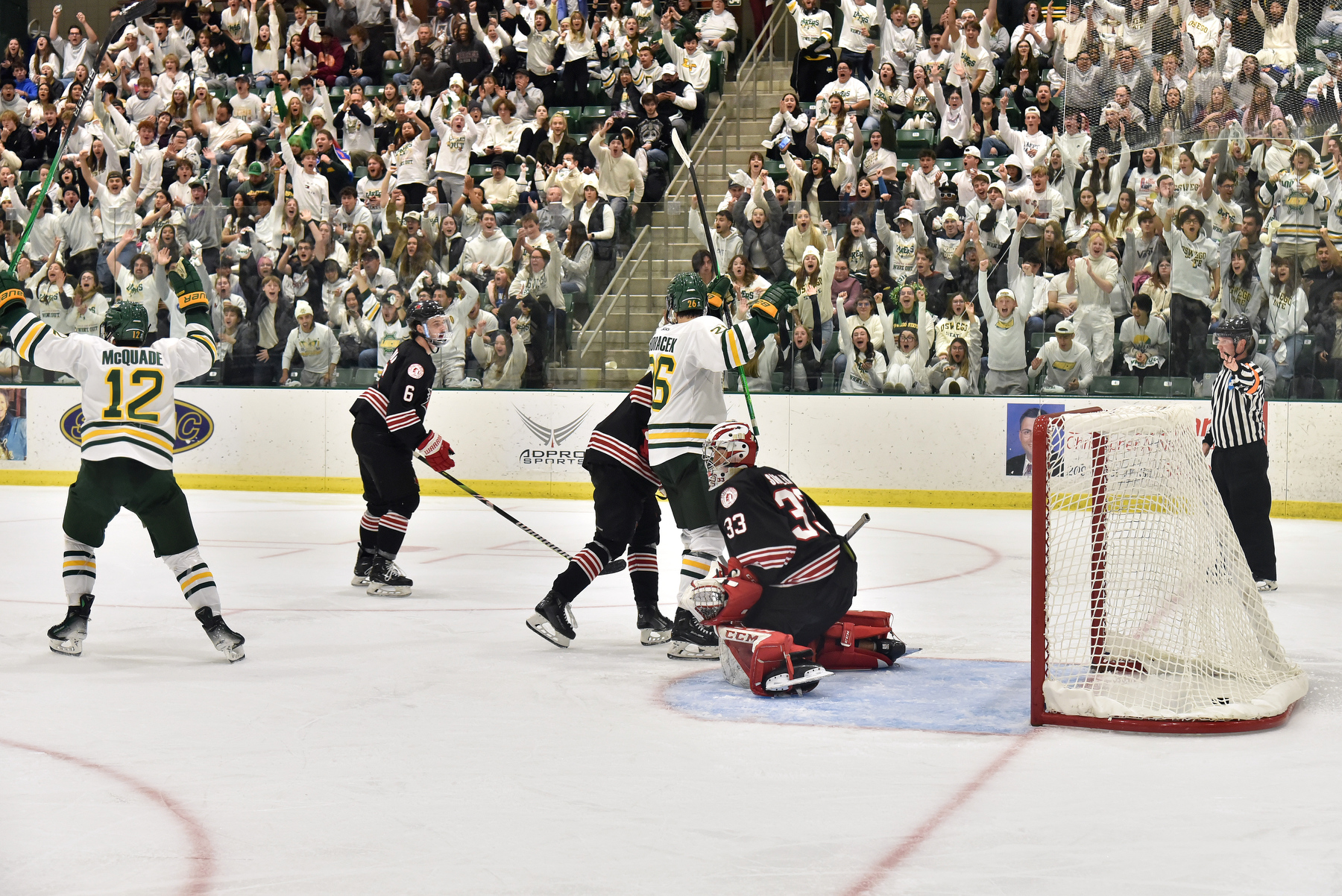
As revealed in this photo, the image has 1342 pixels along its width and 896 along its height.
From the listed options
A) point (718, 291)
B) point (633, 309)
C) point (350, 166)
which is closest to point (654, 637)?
point (718, 291)

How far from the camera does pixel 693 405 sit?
5648 mm

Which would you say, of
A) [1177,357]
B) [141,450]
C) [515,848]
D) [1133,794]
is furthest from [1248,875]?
[1177,357]

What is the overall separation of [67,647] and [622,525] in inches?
85.7

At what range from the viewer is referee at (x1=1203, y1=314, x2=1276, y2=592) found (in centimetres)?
715

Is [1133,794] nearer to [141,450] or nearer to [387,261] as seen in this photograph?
[141,450]

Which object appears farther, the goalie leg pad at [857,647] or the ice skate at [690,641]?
the ice skate at [690,641]

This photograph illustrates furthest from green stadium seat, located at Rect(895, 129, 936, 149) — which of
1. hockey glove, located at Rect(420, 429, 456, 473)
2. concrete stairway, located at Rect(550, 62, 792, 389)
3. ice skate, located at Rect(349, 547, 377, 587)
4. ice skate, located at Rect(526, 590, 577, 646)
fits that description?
ice skate, located at Rect(526, 590, 577, 646)

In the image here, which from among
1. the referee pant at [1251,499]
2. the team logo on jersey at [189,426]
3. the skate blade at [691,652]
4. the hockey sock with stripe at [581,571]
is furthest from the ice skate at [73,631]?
the team logo on jersey at [189,426]

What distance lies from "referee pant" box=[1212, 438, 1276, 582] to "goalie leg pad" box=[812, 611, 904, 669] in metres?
2.94

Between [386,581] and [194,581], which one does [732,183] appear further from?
[194,581]

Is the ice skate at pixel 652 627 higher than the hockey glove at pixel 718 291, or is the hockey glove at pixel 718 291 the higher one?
the hockey glove at pixel 718 291

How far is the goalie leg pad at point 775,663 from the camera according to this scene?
4.58 meters

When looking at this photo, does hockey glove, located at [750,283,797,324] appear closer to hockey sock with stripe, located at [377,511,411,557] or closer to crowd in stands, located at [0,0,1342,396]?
hockey sock with stripe, located at [377,511,411,557]

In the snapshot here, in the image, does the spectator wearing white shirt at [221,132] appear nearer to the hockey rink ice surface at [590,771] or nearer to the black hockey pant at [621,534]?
the hockey rink ice surface at [590,771]
